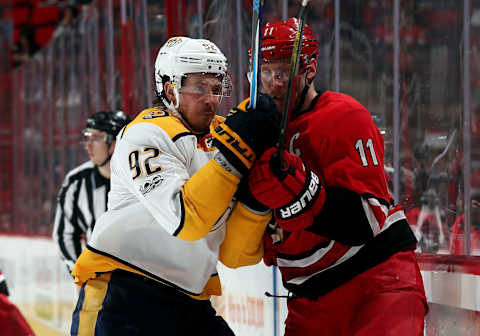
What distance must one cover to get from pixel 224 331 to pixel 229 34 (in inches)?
72.9

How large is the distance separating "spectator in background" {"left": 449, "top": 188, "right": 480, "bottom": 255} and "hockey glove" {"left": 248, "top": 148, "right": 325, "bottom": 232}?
0.76 meters

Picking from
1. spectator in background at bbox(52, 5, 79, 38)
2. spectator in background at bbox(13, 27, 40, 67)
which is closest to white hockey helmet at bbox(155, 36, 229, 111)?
spectator in background at bbox(52, 5, 79, 38)

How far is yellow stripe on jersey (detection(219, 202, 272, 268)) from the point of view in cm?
205

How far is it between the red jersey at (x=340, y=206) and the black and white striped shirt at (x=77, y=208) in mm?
1992

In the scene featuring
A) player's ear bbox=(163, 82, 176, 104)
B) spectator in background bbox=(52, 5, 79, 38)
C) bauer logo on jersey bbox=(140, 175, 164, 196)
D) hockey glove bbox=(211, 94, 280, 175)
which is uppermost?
spectator in background bbox=(52, 5, 79, 38)

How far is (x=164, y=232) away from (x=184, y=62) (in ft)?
1.55

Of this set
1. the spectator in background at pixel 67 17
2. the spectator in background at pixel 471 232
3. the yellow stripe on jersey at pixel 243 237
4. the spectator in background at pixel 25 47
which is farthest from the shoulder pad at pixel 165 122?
the spectator in background at pixel 25 47

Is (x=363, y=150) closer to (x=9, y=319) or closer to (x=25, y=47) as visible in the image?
(x=9, y=319)

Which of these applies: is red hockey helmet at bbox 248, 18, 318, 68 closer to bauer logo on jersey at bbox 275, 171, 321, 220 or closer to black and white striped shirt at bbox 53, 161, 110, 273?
bauer logo on jersey at bbox 275, 171, 321, 220

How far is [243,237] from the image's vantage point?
7.00 ft

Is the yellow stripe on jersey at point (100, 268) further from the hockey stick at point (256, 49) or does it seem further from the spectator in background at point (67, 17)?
the spectator in background at point (67, 17)

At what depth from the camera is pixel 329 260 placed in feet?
7.00

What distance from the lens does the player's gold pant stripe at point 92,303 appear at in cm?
224

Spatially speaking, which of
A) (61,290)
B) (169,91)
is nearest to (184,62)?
(169,91)
